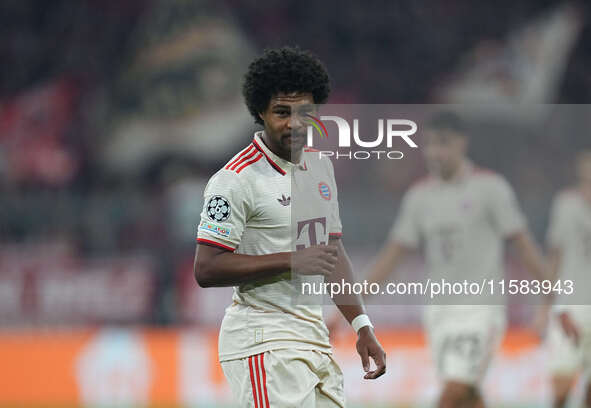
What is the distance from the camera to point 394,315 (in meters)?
7.62

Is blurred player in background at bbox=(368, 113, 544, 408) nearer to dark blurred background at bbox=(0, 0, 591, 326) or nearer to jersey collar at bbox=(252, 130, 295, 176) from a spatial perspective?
jersey collar at bbox=(252, 130, 295, 176)

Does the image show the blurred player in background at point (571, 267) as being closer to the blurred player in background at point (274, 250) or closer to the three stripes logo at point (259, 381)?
the blurred player in background at point (274, 250)

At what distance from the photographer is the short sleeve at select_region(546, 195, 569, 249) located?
6.11 meters

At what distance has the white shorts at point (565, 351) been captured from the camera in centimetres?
600

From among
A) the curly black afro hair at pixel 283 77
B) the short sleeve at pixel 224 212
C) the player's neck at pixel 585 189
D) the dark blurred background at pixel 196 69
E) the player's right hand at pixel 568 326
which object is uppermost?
the dark blurred background at pixel 196 69

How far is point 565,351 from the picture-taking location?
615cm

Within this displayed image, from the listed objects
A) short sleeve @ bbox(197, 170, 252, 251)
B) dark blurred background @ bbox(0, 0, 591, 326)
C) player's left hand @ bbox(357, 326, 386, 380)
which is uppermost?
dark blurred background @ bbox(0, 0, 591, 326)

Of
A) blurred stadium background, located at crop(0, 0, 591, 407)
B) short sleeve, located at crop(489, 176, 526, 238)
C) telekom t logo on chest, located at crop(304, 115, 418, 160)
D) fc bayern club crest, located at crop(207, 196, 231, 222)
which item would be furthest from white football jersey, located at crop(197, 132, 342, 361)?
blurred stadium background, located at crop(0, 0, 591, 407)

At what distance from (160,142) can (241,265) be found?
10.1 m

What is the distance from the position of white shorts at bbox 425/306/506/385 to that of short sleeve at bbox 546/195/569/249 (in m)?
0.77

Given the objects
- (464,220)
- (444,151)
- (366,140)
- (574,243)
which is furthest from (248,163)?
(574,243)

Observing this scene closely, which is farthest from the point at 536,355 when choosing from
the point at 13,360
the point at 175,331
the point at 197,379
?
the point at 13,360

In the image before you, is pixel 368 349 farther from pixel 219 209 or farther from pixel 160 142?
pixel 160 142

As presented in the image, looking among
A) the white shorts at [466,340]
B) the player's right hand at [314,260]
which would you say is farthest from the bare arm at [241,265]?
the white shorts at [466,340]
